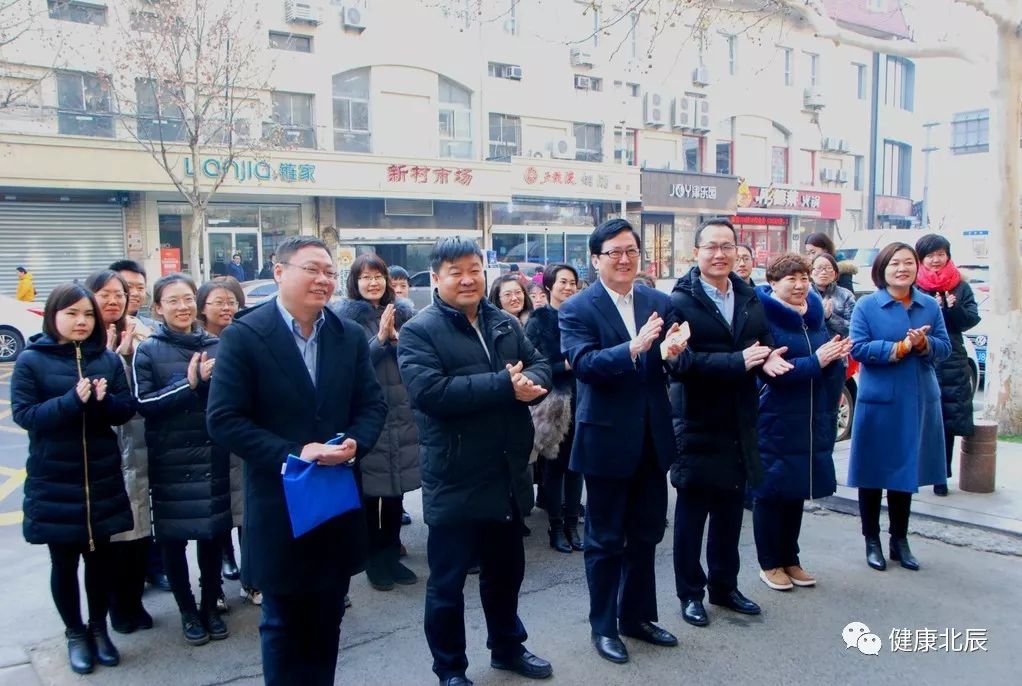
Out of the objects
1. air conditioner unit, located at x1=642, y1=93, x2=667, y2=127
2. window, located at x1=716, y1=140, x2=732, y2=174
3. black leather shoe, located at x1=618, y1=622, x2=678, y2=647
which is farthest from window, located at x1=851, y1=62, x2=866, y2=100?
black leather shoe, located at x1=618, y1=622, x2=678, y2=647

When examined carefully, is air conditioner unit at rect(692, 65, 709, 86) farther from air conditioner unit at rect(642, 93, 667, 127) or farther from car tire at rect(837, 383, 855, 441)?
car tire at rect(837, 383, 855, 441)

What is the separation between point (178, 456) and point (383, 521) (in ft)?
4.46

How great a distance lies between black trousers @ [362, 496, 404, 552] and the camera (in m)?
4.71

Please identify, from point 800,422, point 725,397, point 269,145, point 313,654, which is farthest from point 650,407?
point 269,145

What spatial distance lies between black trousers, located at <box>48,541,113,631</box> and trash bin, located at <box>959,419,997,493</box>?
5.84 m

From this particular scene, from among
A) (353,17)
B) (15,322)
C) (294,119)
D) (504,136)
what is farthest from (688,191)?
(15,322)

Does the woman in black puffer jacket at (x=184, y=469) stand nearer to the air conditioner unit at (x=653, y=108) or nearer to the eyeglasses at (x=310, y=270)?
the eyeglasses at (x=310, y=270)

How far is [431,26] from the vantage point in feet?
80.4

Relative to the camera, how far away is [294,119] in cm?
2261

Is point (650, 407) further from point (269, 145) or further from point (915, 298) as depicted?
point (269, 145)

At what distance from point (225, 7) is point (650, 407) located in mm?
18821

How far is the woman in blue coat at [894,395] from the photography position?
15.1ft

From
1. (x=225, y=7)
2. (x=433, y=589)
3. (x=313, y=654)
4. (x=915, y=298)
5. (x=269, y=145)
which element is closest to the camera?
(x=313, y=654)

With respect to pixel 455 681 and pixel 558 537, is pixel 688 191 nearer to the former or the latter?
pixel 558 537
